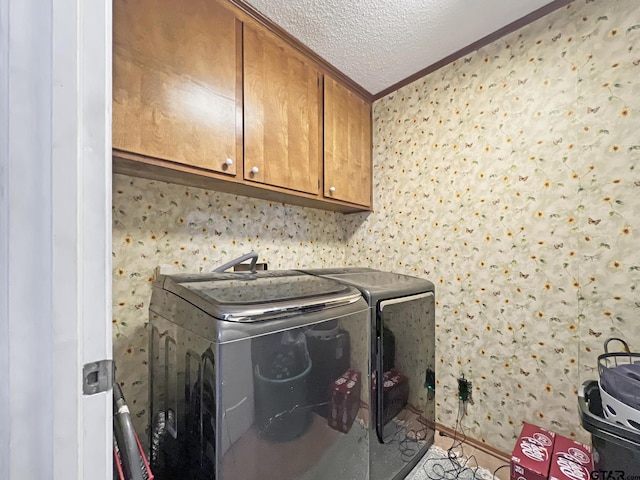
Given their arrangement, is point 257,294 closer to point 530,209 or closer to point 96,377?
point 96,377

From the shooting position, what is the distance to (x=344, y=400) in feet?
3.33

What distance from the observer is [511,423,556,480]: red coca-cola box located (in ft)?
3.60

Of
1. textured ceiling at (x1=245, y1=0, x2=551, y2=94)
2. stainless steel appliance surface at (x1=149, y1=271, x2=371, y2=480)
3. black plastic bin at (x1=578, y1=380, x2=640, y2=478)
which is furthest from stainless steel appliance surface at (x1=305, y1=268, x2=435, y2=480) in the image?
textured ceiling at (x1=245, y1=0, x2=551, y2=94)

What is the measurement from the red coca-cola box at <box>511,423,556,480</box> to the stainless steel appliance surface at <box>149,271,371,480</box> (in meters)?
0.65

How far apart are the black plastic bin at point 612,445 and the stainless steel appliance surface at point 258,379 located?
2.42ft

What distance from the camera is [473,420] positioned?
153 cm

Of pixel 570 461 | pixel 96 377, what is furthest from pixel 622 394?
pixel 96 377

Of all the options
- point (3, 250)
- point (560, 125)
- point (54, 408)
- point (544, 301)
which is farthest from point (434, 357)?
point (3, 250)

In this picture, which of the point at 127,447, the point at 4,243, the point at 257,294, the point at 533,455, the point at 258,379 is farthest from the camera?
the point at 533,455

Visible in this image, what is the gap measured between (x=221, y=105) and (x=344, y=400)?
4.31 feet

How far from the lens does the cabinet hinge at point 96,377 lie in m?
0.42

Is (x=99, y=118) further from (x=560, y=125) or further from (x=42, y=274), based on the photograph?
(x=560, y=125)

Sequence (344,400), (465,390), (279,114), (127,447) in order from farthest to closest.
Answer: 1. (465,390)
2. (279,114)
3. (344,400)
4. (127,447)

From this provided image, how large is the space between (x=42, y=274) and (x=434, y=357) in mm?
1728
